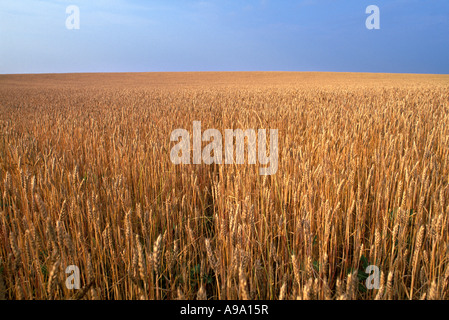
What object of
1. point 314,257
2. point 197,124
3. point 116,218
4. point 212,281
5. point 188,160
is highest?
point 197,124
